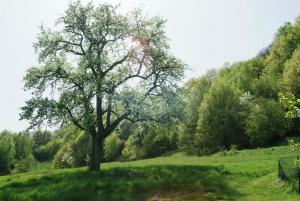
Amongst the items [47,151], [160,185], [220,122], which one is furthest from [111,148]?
[160,185]

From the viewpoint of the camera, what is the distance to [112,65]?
44.3m

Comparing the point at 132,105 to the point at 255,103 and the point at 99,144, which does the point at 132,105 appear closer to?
the point at 99,144

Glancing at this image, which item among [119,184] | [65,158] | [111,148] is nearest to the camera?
[119,184]

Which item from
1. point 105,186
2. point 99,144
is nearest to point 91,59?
point 99,144

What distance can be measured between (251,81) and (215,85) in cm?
2402

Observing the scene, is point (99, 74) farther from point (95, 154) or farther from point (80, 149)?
point (80, 149)

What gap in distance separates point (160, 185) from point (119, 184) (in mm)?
3779

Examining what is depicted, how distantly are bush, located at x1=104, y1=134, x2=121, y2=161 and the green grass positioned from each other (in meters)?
78.0

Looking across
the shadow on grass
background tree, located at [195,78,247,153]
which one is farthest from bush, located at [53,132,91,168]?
the shadow on grass

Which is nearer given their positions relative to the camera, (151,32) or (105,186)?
(105,186)

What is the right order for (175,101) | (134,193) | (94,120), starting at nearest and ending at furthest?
(134,193) < (94,120) < (175,101)

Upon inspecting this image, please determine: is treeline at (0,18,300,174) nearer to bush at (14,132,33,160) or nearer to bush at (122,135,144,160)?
bush at (122,135,144,160)

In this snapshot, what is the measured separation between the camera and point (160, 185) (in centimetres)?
3459

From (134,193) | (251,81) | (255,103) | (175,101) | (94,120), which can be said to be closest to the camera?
(134,193)
